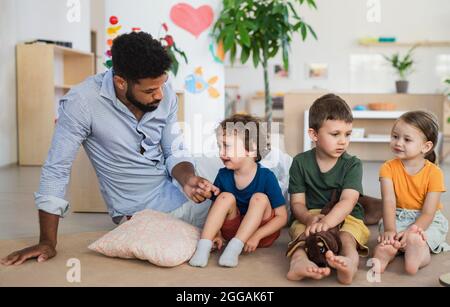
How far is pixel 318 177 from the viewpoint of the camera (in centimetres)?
230

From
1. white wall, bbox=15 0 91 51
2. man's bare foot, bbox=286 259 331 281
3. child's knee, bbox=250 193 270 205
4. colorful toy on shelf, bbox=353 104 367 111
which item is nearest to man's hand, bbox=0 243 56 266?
child's knee, bbox=250 193 270 205

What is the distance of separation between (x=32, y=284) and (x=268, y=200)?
2.85 feet

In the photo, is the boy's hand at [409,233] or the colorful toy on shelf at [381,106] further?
the colorful toy on shelf at [381,106]

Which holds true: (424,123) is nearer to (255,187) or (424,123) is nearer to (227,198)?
(255,187)

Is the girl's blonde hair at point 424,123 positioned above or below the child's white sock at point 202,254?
above

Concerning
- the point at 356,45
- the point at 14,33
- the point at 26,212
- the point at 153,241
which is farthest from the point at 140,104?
the point at 356,45

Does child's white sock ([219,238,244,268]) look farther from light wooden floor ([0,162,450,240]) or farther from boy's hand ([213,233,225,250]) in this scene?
light wooden floor ([0,162,450,240])

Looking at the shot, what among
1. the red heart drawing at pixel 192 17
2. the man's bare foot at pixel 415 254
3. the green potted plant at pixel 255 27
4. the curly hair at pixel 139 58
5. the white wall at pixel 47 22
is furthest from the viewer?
the white wall at pixel 47 22

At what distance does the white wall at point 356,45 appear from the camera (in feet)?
31.0

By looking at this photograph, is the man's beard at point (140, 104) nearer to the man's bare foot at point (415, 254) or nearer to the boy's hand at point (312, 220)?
the boy's hand at point (312, 220)

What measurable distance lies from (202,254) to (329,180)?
591 millimetres

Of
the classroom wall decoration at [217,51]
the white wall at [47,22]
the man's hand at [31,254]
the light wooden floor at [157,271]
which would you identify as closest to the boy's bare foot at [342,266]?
the light wooden floor at [157,271]

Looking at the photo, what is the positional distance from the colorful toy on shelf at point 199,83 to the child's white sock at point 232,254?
331 cm

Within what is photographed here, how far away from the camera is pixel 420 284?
183 centimetres
